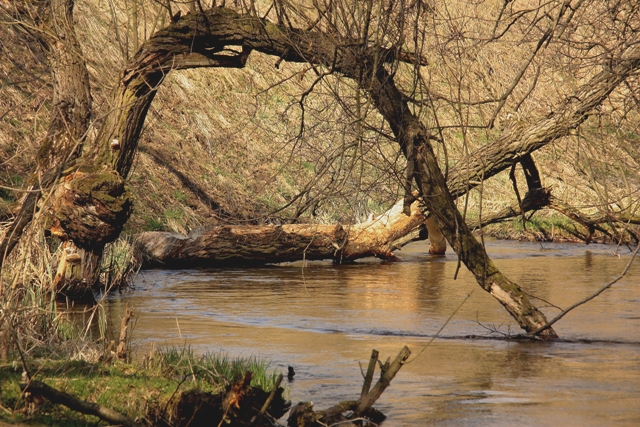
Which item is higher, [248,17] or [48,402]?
[248,17]

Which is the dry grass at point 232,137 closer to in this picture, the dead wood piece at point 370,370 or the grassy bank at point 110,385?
the grassy bank at point 110,385

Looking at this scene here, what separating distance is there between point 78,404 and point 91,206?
5.92 m

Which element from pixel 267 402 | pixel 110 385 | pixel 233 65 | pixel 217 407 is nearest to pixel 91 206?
pixel 233 65

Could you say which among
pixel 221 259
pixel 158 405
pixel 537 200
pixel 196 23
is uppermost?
pixel 196 23

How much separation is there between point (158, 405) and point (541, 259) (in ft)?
44.8

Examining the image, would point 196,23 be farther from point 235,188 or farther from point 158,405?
point 235,188

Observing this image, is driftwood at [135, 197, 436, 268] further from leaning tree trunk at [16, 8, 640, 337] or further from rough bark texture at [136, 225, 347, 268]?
leaning tree trunk at [16, 8, 640, 337]

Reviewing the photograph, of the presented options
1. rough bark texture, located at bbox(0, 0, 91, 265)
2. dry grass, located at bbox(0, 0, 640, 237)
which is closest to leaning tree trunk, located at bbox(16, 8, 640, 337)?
rough bark texture, located at bbox(0, 0, 91, 265)

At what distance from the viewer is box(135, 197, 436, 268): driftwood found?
56.1 feet

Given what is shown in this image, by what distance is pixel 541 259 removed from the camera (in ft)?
62.5

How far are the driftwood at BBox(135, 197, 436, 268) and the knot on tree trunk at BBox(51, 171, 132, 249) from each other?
463 centimetres

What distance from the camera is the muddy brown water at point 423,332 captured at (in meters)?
7.83

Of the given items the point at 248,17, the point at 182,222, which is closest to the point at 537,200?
the point at 248,17

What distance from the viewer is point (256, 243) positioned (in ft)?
57.1
